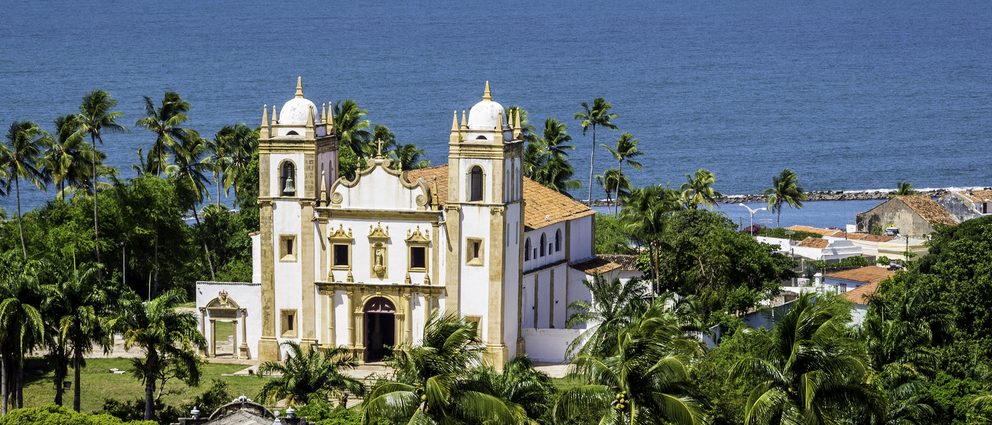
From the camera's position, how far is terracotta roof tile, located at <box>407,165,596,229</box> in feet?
243

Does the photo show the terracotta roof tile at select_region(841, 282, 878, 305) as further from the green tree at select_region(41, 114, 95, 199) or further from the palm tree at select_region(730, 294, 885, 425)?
the palm tree at select_region(730, 294, 885, 425)

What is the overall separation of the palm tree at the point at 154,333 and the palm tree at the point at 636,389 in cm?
1843

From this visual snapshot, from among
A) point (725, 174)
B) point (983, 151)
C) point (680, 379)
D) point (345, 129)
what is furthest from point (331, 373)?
point (983, 151)

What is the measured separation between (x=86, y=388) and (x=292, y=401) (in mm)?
9787

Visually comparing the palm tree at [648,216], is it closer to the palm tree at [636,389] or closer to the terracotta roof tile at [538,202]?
the terracotta roof tile at [538,202]

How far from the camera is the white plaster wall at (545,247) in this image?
74.6 m

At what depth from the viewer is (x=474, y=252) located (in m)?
70.8

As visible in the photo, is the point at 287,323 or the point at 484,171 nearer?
the point at 484,171

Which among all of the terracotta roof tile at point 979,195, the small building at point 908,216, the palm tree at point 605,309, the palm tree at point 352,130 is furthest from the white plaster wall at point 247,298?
the terracotta roof tile at point 979,195

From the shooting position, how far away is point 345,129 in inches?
3654

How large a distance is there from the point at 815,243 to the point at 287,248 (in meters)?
36.2

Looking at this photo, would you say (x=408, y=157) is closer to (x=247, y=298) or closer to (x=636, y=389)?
(x=247, y=298)

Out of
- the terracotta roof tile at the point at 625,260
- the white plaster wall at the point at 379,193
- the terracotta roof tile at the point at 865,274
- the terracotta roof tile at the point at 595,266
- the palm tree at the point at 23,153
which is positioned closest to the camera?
the white plaster wall at the point at 379,193

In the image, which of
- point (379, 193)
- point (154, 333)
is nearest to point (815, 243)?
point (379, 193)
